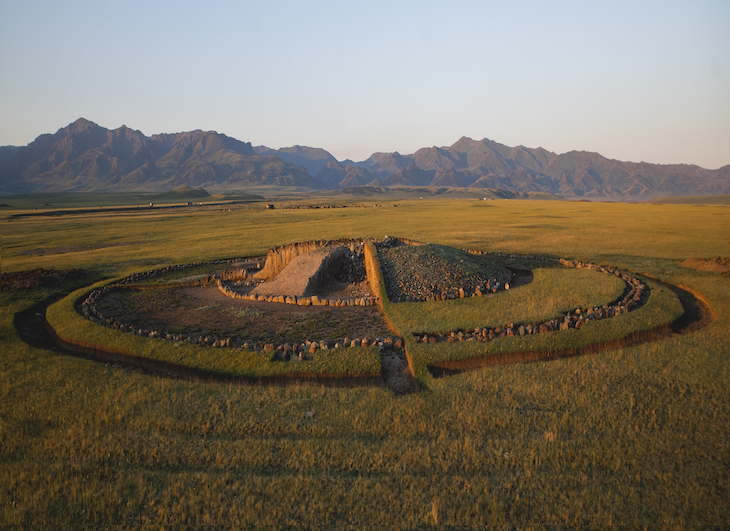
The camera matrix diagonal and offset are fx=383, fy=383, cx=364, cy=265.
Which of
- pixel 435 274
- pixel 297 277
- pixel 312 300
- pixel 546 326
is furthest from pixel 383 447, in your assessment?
pixel 297 277

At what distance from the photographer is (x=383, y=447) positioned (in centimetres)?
866

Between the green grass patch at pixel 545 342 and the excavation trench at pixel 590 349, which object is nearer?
the excavation trench at pixel 590 349

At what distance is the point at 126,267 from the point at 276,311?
1951 cm

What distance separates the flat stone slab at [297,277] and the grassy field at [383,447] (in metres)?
11.1

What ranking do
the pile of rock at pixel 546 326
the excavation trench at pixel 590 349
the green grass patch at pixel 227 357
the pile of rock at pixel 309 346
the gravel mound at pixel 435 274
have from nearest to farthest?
the green grass patch at pixel 227 357 → the excavation trench at pixel 590 349 → the pile of rock at pixel 309 346 → the pile of rock at pixel 546 326 → the gravel mound at pixel 435 274

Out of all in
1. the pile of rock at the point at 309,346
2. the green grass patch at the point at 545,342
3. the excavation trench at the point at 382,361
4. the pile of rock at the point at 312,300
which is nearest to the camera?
the excavation trench at the point at 382,361

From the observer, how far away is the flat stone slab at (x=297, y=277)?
23345mm

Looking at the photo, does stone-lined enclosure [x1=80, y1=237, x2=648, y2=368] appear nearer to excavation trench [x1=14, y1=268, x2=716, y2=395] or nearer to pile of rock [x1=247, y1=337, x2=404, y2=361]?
pile of rock [x1=247, y1=337, x2=404, y2=361]

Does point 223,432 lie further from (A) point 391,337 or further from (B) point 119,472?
(A) point 391,337

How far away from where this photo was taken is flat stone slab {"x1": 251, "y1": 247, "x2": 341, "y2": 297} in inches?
919

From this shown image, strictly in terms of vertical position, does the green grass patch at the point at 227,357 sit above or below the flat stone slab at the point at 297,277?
below

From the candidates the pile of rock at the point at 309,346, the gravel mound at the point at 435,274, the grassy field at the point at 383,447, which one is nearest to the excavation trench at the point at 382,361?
the pile of rock at the point at 309,346

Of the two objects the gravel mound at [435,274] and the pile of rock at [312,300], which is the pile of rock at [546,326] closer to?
the gravel mound at [435,274]

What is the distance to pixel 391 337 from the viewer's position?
16.0 meters
